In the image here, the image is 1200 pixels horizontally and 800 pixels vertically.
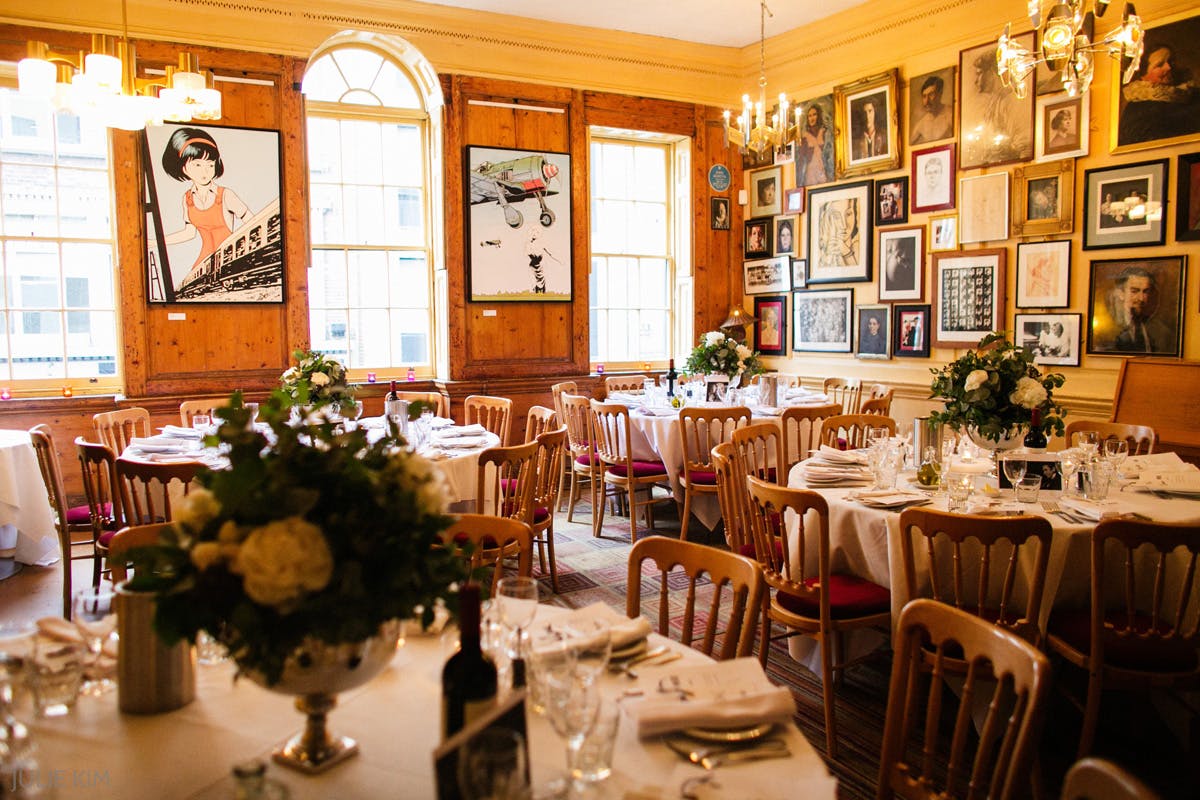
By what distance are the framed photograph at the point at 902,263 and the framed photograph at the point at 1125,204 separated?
4.37 ft

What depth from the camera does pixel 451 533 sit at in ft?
9.27

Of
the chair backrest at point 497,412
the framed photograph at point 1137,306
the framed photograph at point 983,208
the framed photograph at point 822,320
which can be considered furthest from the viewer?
the framed photograph at point 822,320

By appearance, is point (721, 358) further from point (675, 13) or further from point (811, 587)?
point (811, 587)

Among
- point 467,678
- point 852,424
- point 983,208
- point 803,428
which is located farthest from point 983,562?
point 983,208

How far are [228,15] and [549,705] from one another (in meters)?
6.77

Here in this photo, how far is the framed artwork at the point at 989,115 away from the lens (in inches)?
240

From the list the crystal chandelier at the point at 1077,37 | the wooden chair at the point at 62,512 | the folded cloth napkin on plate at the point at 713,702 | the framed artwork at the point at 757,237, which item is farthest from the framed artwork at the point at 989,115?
the wooden chair at the point at 62,512

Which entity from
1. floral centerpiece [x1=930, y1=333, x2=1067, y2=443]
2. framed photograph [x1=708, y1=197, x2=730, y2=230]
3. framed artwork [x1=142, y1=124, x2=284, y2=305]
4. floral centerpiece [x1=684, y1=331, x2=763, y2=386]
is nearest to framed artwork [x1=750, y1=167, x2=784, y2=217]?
framed photograph [x1=708, y1=197, x2=730, y2=230]

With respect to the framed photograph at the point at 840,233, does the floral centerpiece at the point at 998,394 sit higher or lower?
lower

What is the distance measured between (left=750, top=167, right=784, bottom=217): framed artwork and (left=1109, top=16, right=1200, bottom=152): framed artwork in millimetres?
3071

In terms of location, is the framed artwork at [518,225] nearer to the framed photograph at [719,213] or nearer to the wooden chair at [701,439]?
the framed photograph at [719,213]

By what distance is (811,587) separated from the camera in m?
3.12

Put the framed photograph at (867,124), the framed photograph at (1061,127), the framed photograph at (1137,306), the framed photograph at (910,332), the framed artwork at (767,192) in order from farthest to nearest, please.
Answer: the framed artwork at (767,192) → the framed photograph at (867,124) → the framed photograph at (910,332) → the framed photograph at (1061,127) → the framed photograph at (1137,306)

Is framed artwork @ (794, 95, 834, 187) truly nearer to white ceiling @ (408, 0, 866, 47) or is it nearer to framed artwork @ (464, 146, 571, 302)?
white ceiling @ (408, 0, 866, 47)
